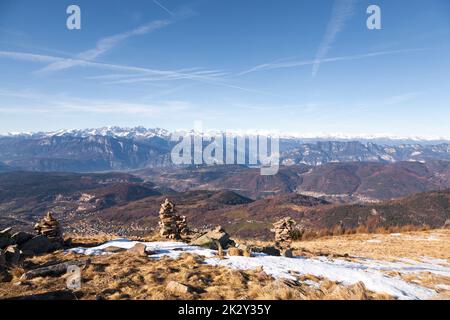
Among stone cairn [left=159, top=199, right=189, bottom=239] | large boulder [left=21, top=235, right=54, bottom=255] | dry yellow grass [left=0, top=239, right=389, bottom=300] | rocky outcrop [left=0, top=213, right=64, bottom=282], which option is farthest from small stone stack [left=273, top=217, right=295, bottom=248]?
large boulder [left=21, top=235, right=54, bottom=255]

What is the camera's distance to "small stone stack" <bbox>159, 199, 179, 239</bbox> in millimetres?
26109

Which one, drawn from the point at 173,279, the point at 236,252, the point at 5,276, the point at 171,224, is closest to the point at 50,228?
the point at 5,276

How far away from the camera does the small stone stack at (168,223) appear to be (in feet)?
85.7

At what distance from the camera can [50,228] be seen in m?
20.7

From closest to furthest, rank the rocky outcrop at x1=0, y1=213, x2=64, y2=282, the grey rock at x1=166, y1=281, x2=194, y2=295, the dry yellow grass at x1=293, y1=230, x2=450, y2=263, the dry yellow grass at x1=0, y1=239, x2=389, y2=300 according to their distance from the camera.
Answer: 1. the dry yellow grass at x1=0, y1=239, x2=389, y2=300
2. the grey rock at x1=166, y1=281, x2=194, y2=295
3. the rocky outcrop at x1=0, y1=213, x2=64, y2=282
4. the dry yellow grass at x1=293, y1=230, x2=450, y2=263

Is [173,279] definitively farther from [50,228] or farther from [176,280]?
[50,228]

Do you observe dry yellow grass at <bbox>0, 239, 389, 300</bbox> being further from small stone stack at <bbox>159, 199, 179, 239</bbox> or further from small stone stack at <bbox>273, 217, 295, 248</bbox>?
small stone stack at <bbox>273, 217, 295, 248</bbox>

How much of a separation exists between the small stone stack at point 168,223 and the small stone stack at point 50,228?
816cm

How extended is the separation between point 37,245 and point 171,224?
10619 millimetres

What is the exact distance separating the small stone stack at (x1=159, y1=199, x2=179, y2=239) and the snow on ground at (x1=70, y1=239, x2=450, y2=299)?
472 centimetres

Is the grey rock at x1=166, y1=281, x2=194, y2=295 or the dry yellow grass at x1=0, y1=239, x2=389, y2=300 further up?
the grey rock at x1=166, y1=281, x2=194, y2=295
